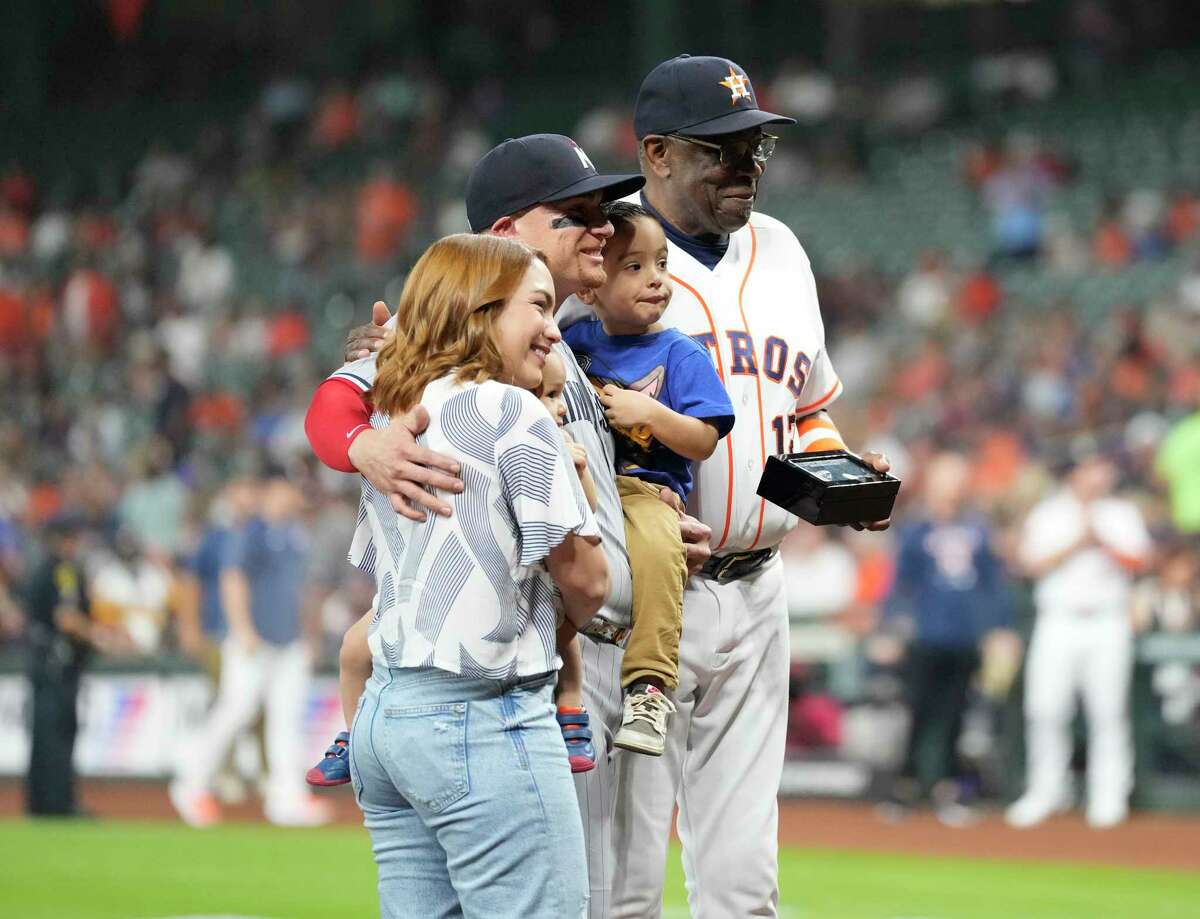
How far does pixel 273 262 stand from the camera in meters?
21.3

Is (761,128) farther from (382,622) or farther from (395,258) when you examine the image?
(395,258)

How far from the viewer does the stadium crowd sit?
13.2 meters

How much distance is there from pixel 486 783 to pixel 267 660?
9.49m

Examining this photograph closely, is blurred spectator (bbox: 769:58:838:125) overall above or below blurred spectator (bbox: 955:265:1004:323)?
above

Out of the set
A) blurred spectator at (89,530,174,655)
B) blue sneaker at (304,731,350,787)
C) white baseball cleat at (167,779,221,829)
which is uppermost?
blue sneaker at (304,731,350,787)

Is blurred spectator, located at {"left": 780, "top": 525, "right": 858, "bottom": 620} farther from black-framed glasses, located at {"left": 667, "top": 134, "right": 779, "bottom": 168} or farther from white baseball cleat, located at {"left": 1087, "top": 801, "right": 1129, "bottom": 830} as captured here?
black-framed glasses, located at {"left": 667, "top": 134, "right": 779, "bottom": 168}

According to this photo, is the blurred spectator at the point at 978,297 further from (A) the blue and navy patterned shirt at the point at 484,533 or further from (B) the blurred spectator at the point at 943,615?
(A) the blue and navy patterned shirt at the point at 484,533

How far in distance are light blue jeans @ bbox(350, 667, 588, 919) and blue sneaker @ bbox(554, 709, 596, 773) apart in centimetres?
19

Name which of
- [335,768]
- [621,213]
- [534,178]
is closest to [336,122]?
[621,213]

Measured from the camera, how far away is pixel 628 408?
12.2ft

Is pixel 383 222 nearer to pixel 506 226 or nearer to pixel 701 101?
pixel 701 101

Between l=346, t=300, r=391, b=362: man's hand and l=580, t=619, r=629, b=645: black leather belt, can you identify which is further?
l=580, t=619, r=629, b=645: black leather belt

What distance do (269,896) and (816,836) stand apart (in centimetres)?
389

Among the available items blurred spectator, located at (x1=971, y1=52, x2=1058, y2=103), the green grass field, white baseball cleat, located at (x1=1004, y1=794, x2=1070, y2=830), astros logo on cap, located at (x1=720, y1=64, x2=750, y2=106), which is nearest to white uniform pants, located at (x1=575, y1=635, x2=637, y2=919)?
astros logo on cap, located at (x1=720, y1=64, x2=750, y2=106)
